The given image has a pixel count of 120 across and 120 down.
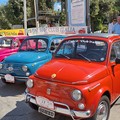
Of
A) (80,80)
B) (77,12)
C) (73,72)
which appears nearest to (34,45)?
(73,72)

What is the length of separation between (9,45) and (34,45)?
2.27m

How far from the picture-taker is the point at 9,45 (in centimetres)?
968

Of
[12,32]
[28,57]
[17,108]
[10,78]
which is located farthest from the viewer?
[12,32]

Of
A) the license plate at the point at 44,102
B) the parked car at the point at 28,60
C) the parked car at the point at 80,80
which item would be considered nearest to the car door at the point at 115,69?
the parked car at the point at 80,80

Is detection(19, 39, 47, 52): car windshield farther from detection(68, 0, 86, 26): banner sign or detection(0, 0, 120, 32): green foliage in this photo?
detection(0, 0, 120, 32): green foliage

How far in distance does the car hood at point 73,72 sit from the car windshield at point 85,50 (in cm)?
19

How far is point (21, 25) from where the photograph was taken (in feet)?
119

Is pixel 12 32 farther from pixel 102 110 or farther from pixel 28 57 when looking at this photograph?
pixel 102 110

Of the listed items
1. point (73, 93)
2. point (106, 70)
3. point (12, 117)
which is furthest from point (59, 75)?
point (12, 117)

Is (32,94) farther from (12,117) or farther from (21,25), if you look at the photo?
(21,25)

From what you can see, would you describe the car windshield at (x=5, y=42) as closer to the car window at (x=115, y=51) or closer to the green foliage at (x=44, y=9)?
the car window at (x=115, y=51)

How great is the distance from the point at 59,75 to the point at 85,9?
9.64 metres

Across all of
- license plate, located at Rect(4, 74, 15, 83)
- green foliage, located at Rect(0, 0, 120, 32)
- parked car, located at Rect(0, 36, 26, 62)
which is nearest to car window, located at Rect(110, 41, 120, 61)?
license plate, located at Rect(4, 74, 15, 83)

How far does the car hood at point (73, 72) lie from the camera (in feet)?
13.8
